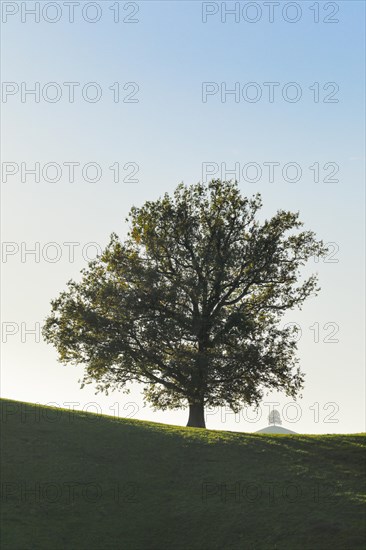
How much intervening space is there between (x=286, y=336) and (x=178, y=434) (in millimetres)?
13536

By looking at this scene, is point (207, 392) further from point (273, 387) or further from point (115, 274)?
point (115, 274)

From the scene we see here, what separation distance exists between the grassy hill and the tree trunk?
8919 mm

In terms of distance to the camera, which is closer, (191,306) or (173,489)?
(173,489)

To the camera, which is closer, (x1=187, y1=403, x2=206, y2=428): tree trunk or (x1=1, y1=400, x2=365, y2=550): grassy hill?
(x1=1, y1=400, x2=365, y2=550): grassy hill

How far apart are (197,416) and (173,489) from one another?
1809cm

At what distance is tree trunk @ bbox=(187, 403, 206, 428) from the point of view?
50.7 meters

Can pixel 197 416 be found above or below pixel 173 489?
above

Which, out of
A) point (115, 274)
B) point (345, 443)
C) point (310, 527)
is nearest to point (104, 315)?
point (115, 274)

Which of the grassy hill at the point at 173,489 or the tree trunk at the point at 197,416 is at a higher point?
the tree trunk at the point at 197,416

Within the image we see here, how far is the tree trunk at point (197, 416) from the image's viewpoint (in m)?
50.7

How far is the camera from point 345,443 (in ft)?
131

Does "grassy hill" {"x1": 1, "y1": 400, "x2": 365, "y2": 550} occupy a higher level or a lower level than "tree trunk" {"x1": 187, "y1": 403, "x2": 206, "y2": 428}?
lower

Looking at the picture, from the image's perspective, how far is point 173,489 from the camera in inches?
1292

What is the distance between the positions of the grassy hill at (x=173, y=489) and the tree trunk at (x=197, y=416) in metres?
8.92
